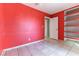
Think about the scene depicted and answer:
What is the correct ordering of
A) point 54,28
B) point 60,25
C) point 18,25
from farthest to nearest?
point 54,28, point 60,25, point 18,25

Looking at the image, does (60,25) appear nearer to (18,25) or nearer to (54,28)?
(54,28)

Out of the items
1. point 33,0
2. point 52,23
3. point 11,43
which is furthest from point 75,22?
point 33,0

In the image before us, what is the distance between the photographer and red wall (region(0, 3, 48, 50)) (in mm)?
4060

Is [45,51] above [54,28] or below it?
below

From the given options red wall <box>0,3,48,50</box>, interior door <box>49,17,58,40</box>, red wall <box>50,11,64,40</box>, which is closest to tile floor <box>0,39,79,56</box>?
red wall <box>0,3,48,50</box>

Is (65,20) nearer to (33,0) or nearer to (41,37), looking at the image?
(41,37)

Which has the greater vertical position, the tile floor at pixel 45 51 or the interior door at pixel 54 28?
the interior door at pixel 54 28

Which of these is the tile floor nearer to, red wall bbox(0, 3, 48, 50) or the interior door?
red wall bbox(0, 3, 48, 50)

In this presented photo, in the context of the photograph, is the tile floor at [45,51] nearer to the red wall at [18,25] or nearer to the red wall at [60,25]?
the red wall at [18,25]

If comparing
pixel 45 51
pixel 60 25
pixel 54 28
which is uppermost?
pixel 60 25

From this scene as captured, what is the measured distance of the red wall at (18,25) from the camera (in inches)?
160

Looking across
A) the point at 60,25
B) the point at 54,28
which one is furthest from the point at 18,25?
the point at 54,28

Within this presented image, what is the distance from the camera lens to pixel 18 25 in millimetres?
4855

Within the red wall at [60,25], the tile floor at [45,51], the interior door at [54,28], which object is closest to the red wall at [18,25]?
the tile floor at [45,51]
